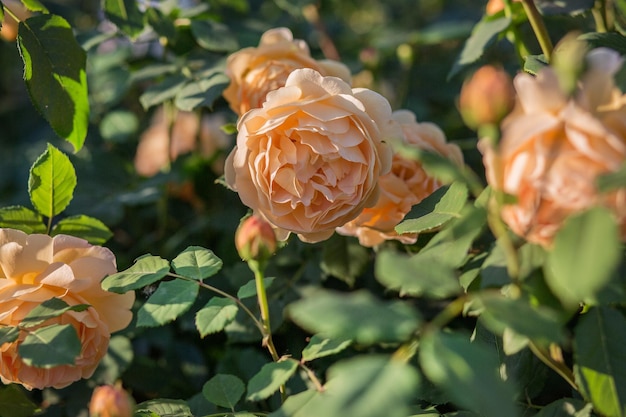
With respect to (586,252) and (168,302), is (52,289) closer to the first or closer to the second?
(168,302)

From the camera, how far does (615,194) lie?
1.79 feet

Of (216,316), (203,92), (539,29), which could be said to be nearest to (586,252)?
(216,316)

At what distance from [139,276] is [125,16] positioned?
0.54 m

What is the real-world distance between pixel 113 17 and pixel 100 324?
544mm

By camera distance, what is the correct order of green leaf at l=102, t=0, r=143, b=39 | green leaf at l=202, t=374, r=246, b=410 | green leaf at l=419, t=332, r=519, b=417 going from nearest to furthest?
green leaf at l=419, t=332, r=519, b=417 < green leaf at l=202, t=374, r=246, b=410 < green leaf at l=102, t=0, r=143, b=39

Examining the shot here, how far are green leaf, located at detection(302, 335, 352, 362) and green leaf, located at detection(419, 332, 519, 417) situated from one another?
0.19m

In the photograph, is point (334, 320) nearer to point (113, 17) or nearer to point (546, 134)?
point (546, 134)

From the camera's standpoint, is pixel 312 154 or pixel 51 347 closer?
pixel 51 347

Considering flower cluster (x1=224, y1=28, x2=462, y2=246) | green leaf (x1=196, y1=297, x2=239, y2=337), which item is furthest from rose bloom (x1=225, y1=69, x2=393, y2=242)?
green leaf (x1=196, y1=297, x2=239, y2=337)

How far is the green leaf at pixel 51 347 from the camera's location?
0.71 metres

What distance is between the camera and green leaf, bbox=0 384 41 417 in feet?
2.95

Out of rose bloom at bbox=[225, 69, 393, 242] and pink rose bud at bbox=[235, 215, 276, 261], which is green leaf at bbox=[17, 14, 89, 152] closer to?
rose bloom at bbox=[225, 69, 393, 242]

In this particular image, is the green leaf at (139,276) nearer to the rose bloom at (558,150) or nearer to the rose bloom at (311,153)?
the rose bloom at (311,153)

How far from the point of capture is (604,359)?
0.62 meters
